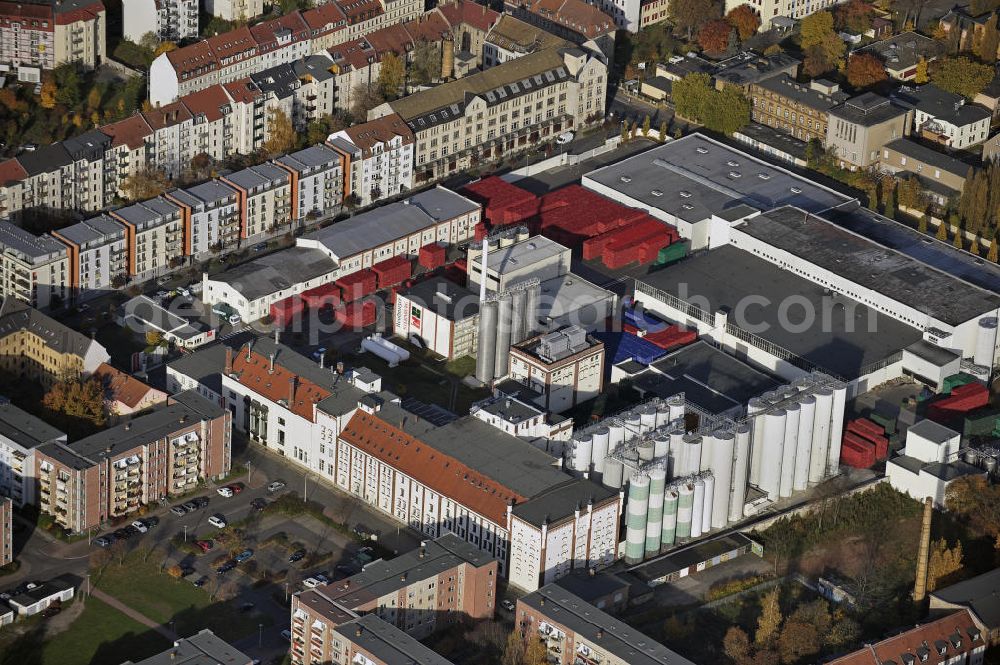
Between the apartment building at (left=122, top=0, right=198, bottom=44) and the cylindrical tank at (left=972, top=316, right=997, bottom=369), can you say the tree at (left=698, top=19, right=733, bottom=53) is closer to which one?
the apartment building at (left=122, top=0, right=198, bottom=44)

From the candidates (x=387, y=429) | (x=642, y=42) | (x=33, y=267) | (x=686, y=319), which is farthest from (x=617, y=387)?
(x=642, y=42)

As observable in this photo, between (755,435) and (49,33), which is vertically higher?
(49,33)

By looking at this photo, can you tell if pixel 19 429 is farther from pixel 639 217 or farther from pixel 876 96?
pixel 876 96

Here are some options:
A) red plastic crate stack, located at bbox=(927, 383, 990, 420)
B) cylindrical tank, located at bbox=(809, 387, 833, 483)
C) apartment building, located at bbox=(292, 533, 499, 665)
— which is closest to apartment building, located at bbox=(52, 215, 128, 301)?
apartment building, located at bbox=(292, 533, 499, 665)

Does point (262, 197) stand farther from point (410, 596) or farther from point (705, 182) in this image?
point (410, 596)

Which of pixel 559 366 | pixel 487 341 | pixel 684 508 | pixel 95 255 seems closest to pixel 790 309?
pixel 559 366

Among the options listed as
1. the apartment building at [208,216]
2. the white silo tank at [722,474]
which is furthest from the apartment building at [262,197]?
the white silo tank at [722,474]

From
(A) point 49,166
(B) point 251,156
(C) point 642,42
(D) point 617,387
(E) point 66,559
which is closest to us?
(E) point 66,559
